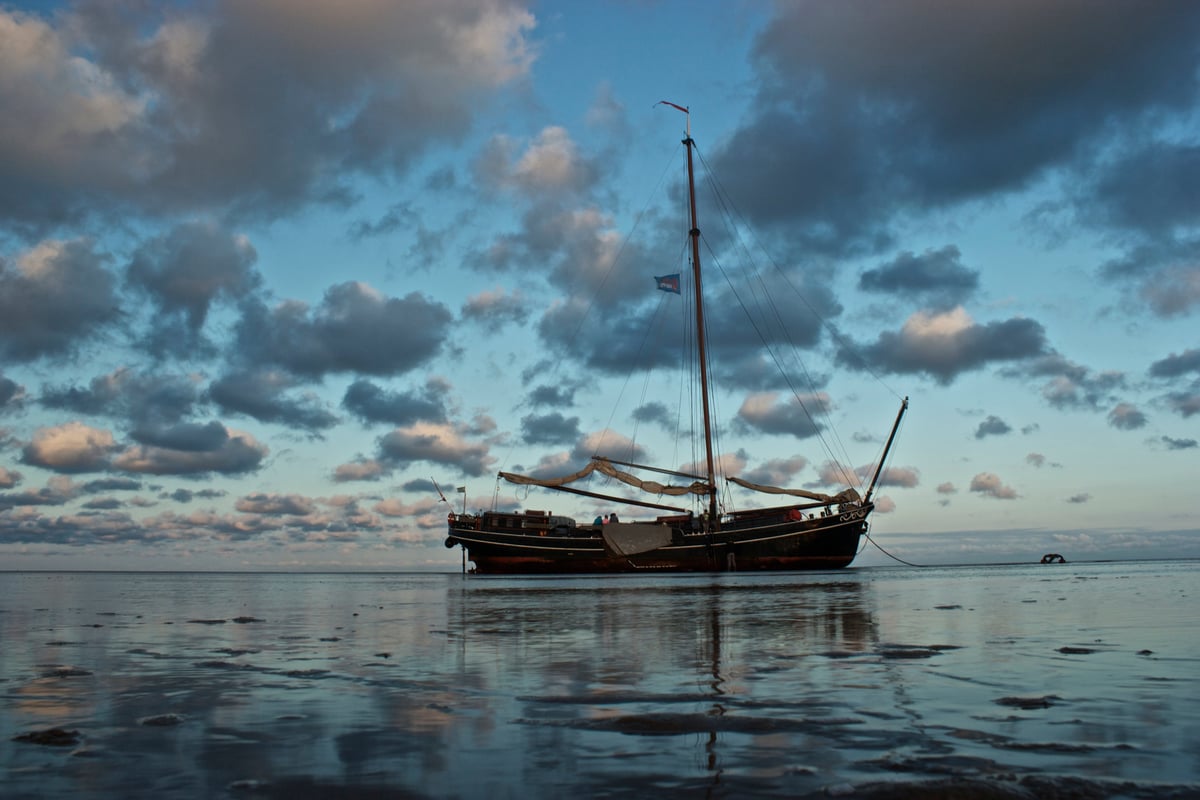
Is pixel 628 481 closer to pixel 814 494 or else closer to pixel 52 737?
pixel 814 494

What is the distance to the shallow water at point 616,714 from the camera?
15.3ft

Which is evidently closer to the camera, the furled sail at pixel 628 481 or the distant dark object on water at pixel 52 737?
the distant dark object on water at pixel 52 737

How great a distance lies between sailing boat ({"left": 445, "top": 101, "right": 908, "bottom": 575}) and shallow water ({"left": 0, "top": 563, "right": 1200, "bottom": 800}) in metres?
61.7

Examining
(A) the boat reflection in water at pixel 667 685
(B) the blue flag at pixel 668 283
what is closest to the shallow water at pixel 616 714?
(A) the boat reflection in water at pixel 667 685

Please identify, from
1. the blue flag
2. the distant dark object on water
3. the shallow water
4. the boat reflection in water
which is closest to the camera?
the shallow water

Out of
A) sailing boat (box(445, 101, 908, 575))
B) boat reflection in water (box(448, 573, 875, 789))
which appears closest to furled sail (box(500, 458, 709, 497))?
sailing boat (box(445, 101, 908, 575))

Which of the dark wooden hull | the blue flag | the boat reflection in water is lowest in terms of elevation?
the dark wooden hull

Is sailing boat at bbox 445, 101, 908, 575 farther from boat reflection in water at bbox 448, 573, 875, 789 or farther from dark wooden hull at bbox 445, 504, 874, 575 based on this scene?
boat reflection in water at bbox 448, 573, 875, 789

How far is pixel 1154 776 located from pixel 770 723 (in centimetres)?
247

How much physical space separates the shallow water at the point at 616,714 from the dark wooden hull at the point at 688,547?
6136 cm

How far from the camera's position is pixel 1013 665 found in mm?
9438

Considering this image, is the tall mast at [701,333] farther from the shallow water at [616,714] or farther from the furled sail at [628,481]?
the shallow water at [616,714]

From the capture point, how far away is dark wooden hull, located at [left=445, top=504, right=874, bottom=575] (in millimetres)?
74938

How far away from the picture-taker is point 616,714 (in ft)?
22.3
